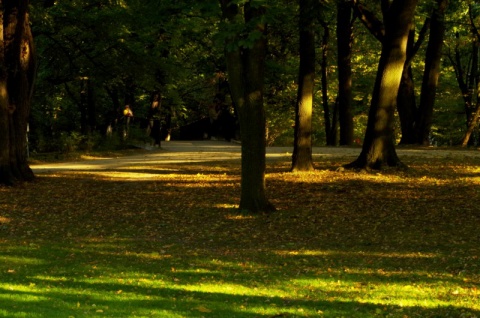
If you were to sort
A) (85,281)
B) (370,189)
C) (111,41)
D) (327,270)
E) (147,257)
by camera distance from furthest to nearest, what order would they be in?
(111,41)
(370,189)
(147,257)
(327,270)
(85,281)

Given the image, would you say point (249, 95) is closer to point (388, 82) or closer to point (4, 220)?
point (4, 220)

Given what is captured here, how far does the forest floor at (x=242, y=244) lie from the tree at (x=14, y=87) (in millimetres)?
881

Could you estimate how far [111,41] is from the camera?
24.9 metres

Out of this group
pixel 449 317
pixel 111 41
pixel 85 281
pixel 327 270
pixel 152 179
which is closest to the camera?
pixel 449 317

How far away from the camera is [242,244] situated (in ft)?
40.0

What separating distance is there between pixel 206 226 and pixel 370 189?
5.46m

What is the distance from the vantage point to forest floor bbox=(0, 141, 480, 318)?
745 cm

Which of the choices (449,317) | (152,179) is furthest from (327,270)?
(152,179)

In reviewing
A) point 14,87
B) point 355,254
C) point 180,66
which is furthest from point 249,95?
point 180,66

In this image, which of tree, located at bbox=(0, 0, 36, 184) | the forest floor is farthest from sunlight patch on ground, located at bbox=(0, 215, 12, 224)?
tree, located at bbox=(0, 0, 36, 184)

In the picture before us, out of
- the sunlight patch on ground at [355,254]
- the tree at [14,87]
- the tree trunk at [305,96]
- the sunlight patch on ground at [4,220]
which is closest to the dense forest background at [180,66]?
the tree trunk at [305,96]

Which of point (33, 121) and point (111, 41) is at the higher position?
point (111, 41)

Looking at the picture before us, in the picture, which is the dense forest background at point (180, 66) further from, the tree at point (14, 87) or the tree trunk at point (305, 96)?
the tree at point (14, 87)

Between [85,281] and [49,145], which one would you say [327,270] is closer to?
[85,281]
